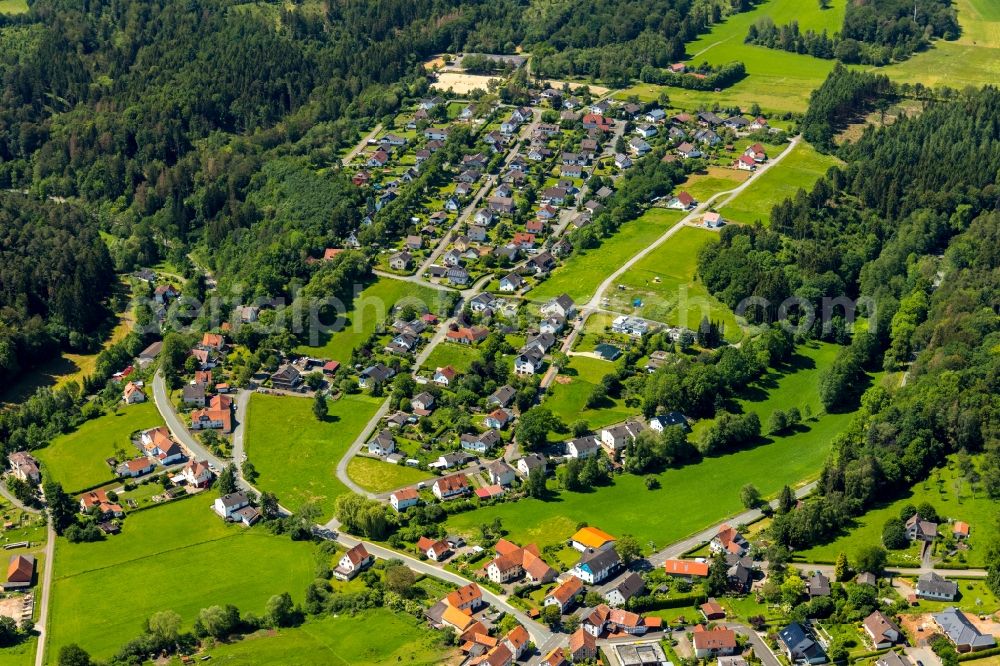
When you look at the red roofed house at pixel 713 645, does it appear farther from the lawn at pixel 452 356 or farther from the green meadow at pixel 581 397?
the lawn at pixel 452 356

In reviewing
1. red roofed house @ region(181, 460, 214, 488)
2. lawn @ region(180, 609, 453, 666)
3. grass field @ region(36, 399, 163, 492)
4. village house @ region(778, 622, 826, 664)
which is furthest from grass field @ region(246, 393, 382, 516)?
village house @ region(778, 622, 826, 664)

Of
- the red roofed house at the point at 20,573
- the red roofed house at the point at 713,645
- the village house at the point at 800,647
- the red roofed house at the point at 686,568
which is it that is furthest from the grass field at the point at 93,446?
the village house at the point at 800,647

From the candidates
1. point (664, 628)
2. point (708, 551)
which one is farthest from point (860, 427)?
point (664, 628)

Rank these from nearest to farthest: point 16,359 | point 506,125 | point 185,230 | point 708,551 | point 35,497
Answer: point 708,551 → point 35,497 → point 16,359 → point 185,230 → point 506,125

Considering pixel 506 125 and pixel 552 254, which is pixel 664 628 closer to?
pixel 552 254

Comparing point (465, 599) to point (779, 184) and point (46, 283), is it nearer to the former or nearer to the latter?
point (46, 283)

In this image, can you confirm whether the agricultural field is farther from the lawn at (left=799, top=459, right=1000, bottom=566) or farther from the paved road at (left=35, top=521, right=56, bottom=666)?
the paved road at (left=35, top=521, right=56, bottom=666)
